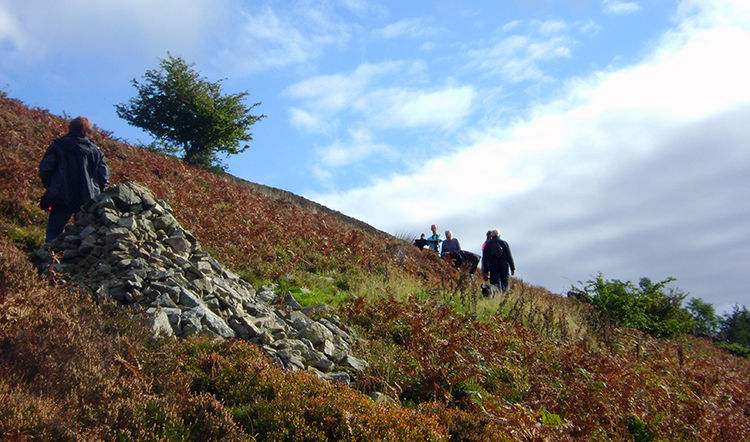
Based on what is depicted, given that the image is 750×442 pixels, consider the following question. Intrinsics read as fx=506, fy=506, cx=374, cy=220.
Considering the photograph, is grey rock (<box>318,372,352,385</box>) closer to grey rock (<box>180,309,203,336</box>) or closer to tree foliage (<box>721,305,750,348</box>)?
grey rock (<box>180,309,203,336</box>)

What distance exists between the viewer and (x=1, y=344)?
423cm

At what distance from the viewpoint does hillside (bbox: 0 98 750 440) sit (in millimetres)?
3889

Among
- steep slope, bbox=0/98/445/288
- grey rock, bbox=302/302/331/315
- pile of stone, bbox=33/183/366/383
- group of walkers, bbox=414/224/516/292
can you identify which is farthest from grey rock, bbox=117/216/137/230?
group of walkers, bbox=414/224/516/292

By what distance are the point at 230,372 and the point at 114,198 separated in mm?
4342

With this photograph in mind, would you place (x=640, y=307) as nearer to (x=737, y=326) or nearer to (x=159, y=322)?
(x=159, y=322)

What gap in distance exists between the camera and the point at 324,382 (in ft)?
16.1

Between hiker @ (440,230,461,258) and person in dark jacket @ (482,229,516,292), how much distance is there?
2.62 metres

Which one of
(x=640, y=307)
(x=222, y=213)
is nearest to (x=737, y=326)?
(x=640, y=307)

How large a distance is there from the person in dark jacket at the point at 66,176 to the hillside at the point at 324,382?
71cm

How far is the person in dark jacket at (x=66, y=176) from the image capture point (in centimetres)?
773

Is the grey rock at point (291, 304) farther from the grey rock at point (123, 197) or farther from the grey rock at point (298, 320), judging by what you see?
the grey rock at point (123, 197)

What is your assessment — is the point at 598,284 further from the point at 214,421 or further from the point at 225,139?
the point at 225,139

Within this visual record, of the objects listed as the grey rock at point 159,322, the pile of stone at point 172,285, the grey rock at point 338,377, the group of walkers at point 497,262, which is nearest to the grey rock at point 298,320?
the pile of stone at point 172,285

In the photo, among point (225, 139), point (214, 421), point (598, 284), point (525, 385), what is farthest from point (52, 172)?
point (225, 139)
